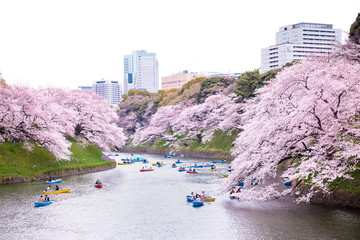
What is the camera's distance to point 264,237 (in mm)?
21609

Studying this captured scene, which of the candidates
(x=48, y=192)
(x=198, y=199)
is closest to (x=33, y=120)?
(x=48, y=192)

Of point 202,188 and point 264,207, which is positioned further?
point 202,188

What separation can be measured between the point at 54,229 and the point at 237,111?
46222 millimetres

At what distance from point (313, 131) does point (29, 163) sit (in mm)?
31564

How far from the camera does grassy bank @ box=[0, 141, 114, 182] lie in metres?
40.6

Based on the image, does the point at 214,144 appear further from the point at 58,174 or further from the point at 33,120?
the point at 33,120

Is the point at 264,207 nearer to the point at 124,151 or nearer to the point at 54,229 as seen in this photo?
the point at 54,229

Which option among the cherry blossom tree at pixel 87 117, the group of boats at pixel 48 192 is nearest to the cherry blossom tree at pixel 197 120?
the cherry blossom tree at pixel 87 117

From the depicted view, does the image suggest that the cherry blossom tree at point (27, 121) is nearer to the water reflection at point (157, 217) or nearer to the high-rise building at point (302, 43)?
the water reflection at point (157, 217)

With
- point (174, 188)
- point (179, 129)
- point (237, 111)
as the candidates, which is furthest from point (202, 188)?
point (179, 129)

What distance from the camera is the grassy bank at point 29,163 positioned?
133 feet

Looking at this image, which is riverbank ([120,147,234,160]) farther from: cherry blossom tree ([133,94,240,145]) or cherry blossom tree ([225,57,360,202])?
cherry blossom tree ([225,57,360,202])

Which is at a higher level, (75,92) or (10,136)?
(75,92)

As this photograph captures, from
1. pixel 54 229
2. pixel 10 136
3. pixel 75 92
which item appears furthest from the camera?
pixel 75 92
